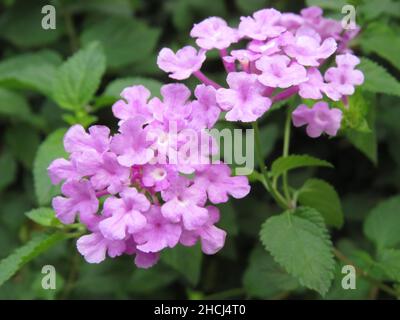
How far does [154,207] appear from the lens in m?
1.02

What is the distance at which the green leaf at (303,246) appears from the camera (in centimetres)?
107

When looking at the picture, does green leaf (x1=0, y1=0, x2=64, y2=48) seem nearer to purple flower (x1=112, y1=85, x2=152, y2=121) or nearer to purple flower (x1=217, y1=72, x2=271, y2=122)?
purple flower (x1=112, y1=85, x2=152, y2=121)

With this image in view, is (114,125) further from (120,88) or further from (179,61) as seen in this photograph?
(179,61)

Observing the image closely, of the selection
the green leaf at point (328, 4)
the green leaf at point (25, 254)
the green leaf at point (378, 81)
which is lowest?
the green leaf at point (25, 254)

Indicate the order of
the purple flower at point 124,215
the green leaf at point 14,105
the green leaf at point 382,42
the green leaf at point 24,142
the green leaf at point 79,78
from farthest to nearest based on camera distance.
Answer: the green leaf at point 24,142, the green leaf at point 14,105, the green leaf at point 79,78, the green leaf at point 382,42, the purple flower at point 124,215

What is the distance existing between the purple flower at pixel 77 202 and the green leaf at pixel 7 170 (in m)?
0.75

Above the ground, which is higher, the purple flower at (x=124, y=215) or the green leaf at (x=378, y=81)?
the green leaf at (x=378, y=81)

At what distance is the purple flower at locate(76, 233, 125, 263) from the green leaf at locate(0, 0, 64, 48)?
3.31 feet

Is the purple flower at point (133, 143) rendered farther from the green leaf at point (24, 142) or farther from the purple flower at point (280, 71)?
the green leaf at point (24, 142)

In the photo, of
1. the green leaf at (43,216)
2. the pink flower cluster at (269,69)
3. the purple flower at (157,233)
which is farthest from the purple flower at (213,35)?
the green leaf at (43,216)

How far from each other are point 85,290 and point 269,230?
0.66 meters

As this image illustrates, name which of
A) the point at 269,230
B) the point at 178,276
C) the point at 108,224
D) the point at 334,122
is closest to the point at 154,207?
the point at 108,224

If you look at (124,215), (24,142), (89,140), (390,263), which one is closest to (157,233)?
(124,215)

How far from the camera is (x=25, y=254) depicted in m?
1.17
